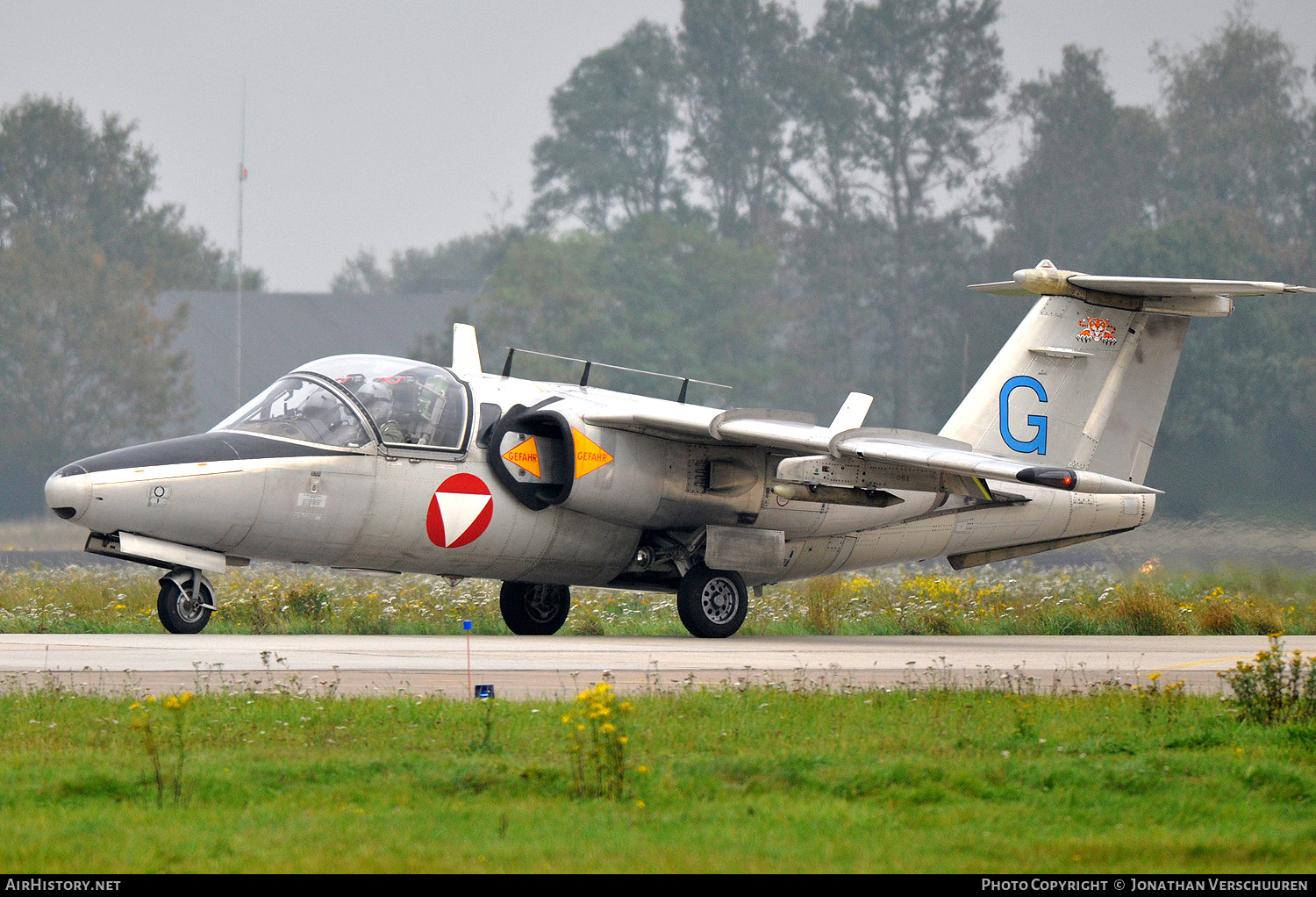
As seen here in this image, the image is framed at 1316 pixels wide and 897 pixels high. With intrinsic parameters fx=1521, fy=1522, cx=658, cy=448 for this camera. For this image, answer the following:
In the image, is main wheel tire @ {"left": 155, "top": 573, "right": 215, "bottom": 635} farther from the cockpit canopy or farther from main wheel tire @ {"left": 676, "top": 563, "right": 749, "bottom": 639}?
main wheel tire @ {"left": 676, "top": 563, "right": 749, "bottom": 639}

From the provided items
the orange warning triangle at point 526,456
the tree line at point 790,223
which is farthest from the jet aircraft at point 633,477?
the tree line at point 790,223

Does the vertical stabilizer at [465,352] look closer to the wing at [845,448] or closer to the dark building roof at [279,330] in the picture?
the wing at [845,448]

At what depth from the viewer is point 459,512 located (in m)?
15.5

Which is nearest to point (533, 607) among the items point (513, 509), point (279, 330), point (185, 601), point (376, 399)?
point (513, 509)

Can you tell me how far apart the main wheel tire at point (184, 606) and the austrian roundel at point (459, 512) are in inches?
88.9

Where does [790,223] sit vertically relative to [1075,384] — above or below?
above

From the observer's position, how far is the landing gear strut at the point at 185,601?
14.4m

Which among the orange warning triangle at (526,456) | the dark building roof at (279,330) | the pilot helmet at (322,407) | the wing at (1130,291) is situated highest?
the dark building roof at (279,330)

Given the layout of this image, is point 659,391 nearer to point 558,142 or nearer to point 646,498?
point 558,142

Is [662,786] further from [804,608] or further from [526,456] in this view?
[804,608]

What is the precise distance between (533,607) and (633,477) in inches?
98.0

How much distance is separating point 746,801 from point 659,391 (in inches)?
2182
